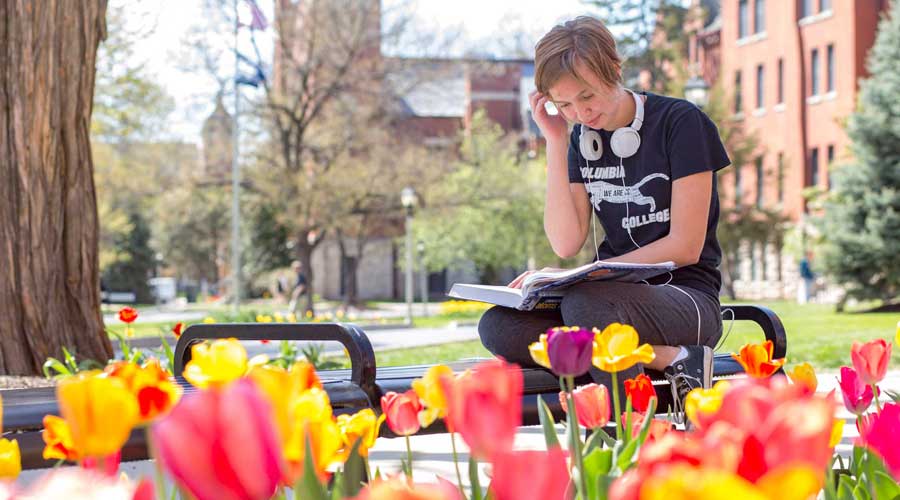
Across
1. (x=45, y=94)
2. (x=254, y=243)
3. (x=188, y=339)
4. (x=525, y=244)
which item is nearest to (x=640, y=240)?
(x=188, y=339)

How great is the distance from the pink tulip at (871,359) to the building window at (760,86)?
139 ft

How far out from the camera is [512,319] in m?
3.30

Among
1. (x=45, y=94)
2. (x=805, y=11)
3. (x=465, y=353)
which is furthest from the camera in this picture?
(x=805, y=11)

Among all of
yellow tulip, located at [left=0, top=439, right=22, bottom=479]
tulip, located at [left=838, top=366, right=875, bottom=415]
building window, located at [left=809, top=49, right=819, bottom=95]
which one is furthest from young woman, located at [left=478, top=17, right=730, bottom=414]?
building window, located at [left=809, top=49, right=819, bottom=95]

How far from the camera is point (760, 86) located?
42.9m

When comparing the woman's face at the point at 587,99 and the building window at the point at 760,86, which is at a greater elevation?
the building window at the point at 760,86

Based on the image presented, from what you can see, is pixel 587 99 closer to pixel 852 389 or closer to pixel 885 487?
pixel 852 389

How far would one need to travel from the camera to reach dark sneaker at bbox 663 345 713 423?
9.63ft

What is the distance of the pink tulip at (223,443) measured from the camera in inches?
25.5

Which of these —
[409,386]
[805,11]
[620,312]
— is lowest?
[409,386]

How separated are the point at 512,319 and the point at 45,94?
4106mm

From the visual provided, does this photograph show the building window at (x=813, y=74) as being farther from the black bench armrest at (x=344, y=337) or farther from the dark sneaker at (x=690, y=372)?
the black bench armrest at (x=344, y=337)

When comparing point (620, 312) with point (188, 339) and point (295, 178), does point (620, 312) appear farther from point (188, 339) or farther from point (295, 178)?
point (295, 178)

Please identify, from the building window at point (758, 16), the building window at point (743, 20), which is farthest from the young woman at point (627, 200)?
the building window at point (743, 20)
